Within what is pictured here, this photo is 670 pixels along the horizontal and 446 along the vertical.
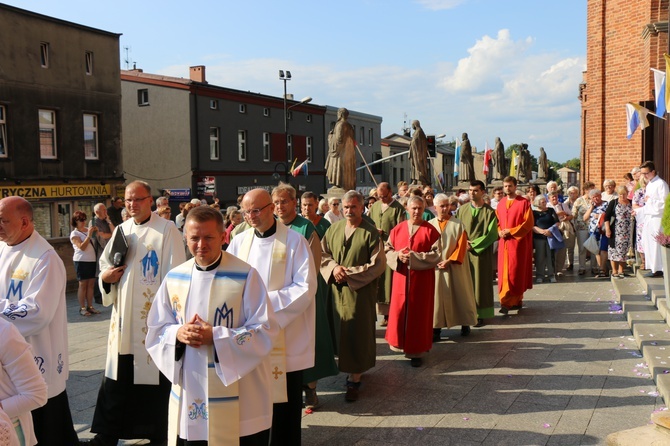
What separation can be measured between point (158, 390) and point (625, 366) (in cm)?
495

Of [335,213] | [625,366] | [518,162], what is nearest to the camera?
[625,366]

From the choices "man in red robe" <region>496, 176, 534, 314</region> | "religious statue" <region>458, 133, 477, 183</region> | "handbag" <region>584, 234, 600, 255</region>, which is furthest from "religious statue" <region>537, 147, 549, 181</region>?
"man in red robe" <region>496, 176, 534, 314</region>

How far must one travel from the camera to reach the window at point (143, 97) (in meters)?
35.0

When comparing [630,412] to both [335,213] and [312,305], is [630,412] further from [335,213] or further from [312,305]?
[335,213]

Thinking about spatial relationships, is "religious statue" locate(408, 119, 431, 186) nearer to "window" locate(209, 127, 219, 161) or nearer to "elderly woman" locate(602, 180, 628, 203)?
"elderly woman" locate(602, 180, 628, 203)

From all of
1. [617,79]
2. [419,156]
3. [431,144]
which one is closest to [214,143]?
[431,144]

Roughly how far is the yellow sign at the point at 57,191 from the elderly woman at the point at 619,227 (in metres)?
18.8

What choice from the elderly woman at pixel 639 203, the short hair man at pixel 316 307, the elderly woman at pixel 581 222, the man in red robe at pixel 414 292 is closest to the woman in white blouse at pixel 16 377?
the short hair man at pixel 316 307

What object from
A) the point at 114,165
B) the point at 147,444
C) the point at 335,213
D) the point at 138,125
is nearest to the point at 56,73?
the point at 114,165

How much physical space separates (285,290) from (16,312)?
180 centimetres

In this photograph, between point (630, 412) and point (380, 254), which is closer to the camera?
point (630, 412)

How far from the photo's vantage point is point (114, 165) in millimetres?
27500

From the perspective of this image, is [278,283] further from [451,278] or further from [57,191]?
[57,191]

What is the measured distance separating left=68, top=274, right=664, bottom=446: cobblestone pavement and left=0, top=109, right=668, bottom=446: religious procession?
0.31 metres
